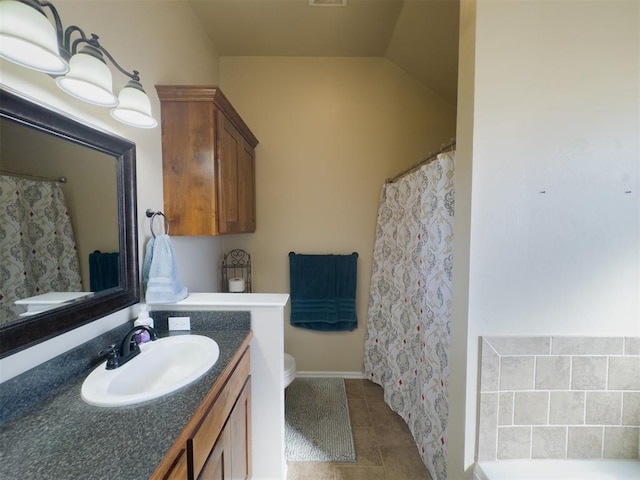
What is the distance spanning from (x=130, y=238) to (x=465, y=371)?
1517mm

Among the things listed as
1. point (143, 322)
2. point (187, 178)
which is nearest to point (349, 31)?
point (187, 178)

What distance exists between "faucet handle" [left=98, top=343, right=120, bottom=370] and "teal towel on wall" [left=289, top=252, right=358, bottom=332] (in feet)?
4.67

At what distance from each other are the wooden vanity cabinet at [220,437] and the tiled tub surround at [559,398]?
3.21 ft

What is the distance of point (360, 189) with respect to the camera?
2281mm

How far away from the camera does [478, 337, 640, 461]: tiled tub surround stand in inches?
37.7

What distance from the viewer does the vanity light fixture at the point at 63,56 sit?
0.61 meters

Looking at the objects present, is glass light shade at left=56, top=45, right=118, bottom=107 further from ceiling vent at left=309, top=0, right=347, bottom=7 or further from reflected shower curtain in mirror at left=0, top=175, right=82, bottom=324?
ceiling vent at left=309, top=0, right=347, bottom=7

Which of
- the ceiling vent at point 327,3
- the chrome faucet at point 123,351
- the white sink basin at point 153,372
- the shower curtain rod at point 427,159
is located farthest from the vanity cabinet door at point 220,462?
the ceiling vent at point 327,3

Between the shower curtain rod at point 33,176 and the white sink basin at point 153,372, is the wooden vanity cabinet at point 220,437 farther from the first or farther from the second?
the shower curtain rod at point 33,176

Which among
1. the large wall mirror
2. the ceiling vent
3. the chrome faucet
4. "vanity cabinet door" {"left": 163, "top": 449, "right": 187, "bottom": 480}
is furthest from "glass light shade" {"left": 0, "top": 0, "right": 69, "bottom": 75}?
the ceiling vent

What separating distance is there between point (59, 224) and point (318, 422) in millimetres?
1861

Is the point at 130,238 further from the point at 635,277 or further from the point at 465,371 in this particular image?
the point at 635,277

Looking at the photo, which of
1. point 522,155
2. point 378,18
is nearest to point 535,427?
point 522,155

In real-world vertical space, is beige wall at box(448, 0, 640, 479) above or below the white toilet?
above
